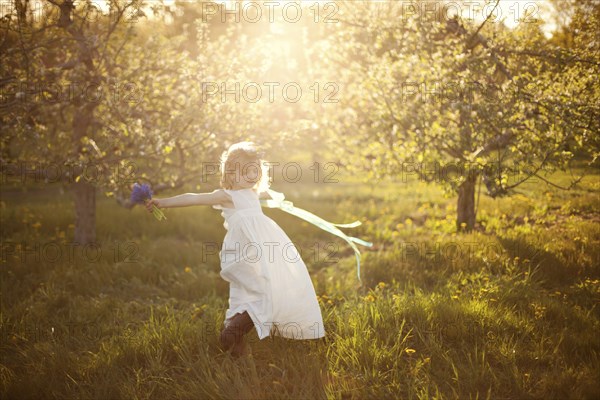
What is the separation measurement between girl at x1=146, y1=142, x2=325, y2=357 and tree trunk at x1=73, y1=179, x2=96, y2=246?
4.61m

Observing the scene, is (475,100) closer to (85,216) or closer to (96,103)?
(96,103)

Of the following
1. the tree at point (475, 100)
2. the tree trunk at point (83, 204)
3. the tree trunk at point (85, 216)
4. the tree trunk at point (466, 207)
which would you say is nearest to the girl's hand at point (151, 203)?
the tree at point (475, 100)

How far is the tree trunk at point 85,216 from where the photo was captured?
25.1 ft

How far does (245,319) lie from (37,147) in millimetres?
4888

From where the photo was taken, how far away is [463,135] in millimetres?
5793

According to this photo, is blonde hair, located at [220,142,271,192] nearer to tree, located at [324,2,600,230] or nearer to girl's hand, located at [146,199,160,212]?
girl's hand, located at [146,199,160,212]

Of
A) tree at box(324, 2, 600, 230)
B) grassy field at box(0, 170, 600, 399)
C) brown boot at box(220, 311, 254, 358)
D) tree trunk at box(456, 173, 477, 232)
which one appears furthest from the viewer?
tree trunk at box(456, 173, 477, 232)

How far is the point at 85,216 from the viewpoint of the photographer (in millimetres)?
7719

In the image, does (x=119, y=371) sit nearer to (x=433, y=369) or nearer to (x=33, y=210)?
(x=433, y=369)

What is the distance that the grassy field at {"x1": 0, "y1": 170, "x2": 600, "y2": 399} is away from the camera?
132 inches

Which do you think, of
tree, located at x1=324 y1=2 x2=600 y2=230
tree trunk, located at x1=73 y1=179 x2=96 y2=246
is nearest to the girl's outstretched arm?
tree, located at x1=324 y1=2 x2=600 y2=230

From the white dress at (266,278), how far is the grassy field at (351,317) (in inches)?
9.2

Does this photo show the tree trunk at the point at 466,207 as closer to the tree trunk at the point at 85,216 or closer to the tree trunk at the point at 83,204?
the tree trunk at the point at 83,204

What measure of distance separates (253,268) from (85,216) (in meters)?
5.21
